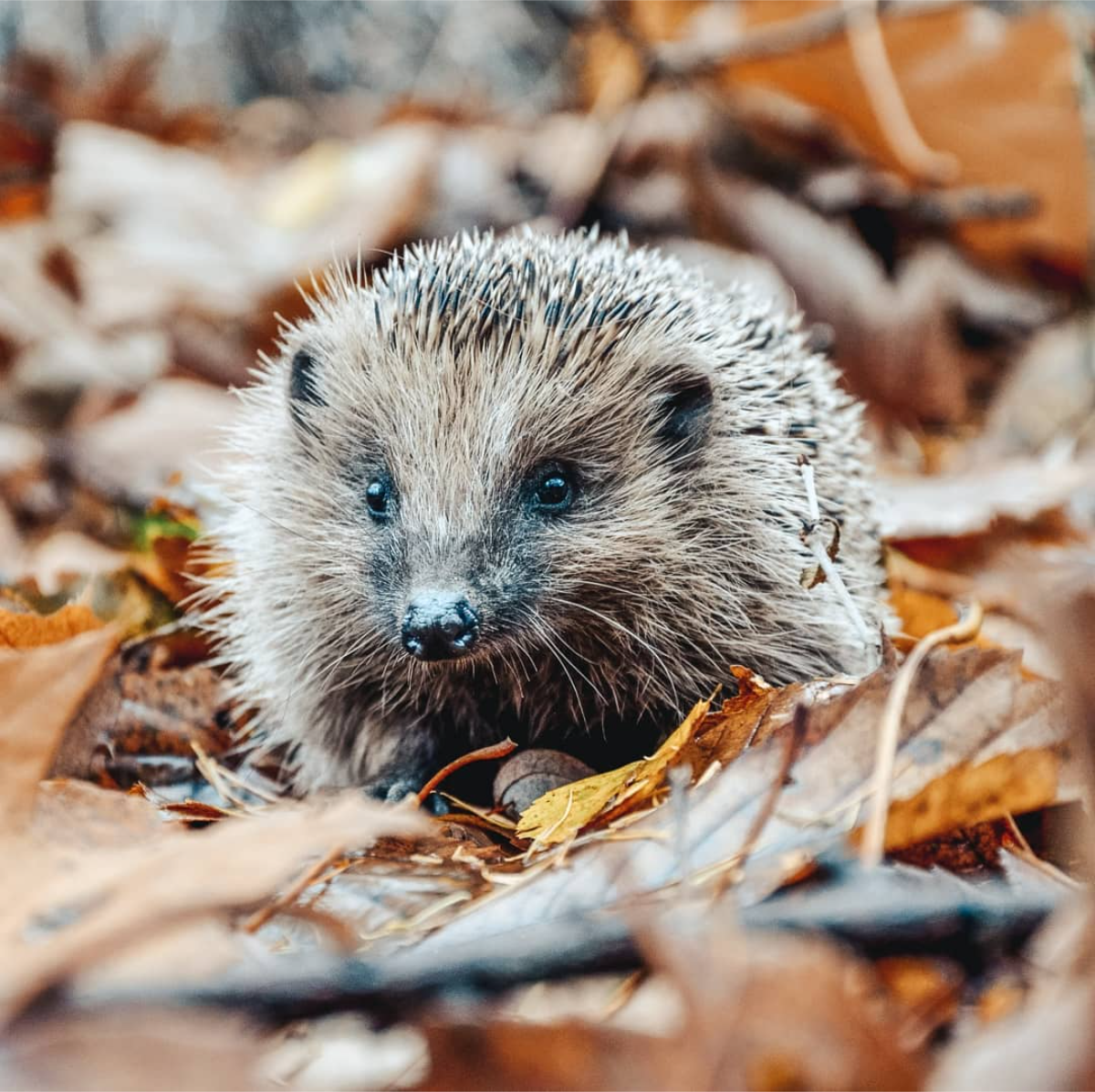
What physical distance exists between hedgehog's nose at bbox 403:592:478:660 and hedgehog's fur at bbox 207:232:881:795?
0.35ft

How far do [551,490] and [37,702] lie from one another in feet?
3.91

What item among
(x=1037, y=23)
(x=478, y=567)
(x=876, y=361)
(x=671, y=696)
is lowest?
(x=671, y=696)

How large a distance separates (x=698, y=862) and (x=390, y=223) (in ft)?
13.9

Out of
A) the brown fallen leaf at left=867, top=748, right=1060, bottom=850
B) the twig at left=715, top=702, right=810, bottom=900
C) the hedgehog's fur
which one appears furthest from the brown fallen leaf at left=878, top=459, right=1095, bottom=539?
the twig at left=715, top=702, right=810, bottom=900

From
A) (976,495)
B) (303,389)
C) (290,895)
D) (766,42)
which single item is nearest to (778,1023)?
(290,895)

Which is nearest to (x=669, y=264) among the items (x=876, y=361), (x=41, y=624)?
(x=41, y=624)

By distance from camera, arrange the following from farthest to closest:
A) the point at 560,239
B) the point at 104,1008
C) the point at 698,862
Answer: the point at 560,239, the point at 698,862, the point at 104,1008

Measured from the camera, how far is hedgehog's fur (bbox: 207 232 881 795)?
2.57 metres

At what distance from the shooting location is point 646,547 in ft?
8.81

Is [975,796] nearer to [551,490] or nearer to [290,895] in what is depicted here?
[290,895]

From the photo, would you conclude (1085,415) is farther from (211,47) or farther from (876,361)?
(211,47)

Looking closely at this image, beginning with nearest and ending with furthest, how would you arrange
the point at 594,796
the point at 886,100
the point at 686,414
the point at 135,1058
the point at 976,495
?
the point at 135,1058
the point at 594,796
the point at 686,414
the point at 976,495
the point at 886,100

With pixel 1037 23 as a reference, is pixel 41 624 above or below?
below

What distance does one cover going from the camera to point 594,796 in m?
2.21
